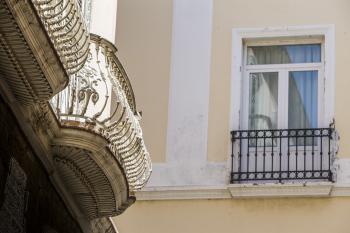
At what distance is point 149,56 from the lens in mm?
21016

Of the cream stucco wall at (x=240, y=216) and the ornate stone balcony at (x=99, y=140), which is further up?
the ornate stone balcony at (x=99, y=140)

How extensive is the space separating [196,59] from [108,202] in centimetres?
712

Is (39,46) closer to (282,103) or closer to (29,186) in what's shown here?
(29,186)

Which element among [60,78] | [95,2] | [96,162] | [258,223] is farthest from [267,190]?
[60,78]

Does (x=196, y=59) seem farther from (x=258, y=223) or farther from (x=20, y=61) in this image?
(x=20, y=61)

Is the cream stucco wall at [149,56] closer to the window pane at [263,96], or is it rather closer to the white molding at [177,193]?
the white molding at [177,193]

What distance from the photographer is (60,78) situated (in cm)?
1146

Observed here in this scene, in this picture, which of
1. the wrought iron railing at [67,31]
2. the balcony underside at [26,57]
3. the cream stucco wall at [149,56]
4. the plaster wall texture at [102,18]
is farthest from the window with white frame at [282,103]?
the balcony underside at [26,57]

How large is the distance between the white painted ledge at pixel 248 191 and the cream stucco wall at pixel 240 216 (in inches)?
3.3

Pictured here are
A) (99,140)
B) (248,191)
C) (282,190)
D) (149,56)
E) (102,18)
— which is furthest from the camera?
(149,56)

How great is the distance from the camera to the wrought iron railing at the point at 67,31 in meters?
11.2

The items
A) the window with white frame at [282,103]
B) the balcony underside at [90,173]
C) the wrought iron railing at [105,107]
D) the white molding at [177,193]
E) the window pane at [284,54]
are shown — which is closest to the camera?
the balcony underside at [90,173]

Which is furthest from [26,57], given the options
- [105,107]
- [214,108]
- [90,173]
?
[214,108]

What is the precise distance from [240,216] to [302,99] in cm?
199
